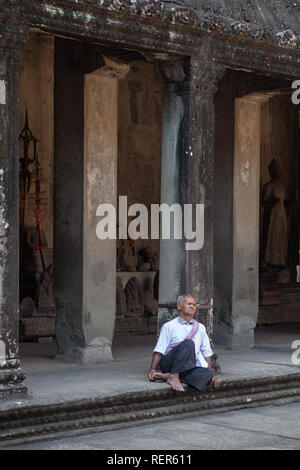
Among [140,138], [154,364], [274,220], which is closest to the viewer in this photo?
[154,364]

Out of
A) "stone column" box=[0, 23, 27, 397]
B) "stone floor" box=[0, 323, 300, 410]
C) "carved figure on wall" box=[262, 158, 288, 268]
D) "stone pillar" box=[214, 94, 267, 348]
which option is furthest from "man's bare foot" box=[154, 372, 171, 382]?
"carved figure on wall" box=[262, 158, 288, 268]

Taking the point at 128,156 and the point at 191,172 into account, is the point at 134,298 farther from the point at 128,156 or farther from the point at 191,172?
the point at 191,172

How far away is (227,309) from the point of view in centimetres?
1321

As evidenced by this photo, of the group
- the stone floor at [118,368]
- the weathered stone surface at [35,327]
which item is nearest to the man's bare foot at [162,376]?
the stone floor at [118,368]

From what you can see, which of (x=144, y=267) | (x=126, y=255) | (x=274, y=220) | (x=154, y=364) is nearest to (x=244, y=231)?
(x=144, y=267)

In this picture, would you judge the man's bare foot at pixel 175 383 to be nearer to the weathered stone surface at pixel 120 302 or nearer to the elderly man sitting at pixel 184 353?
the elderly man sitting at pixel 184 353

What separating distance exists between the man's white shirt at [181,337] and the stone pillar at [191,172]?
56 centimetres

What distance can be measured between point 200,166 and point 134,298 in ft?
15.7

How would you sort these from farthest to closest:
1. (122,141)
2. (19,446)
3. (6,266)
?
(122,141)
(6,266)
(19,446)

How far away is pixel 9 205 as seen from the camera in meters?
8.37

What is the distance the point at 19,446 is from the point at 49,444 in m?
0.26

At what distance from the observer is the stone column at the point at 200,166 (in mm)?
10195
